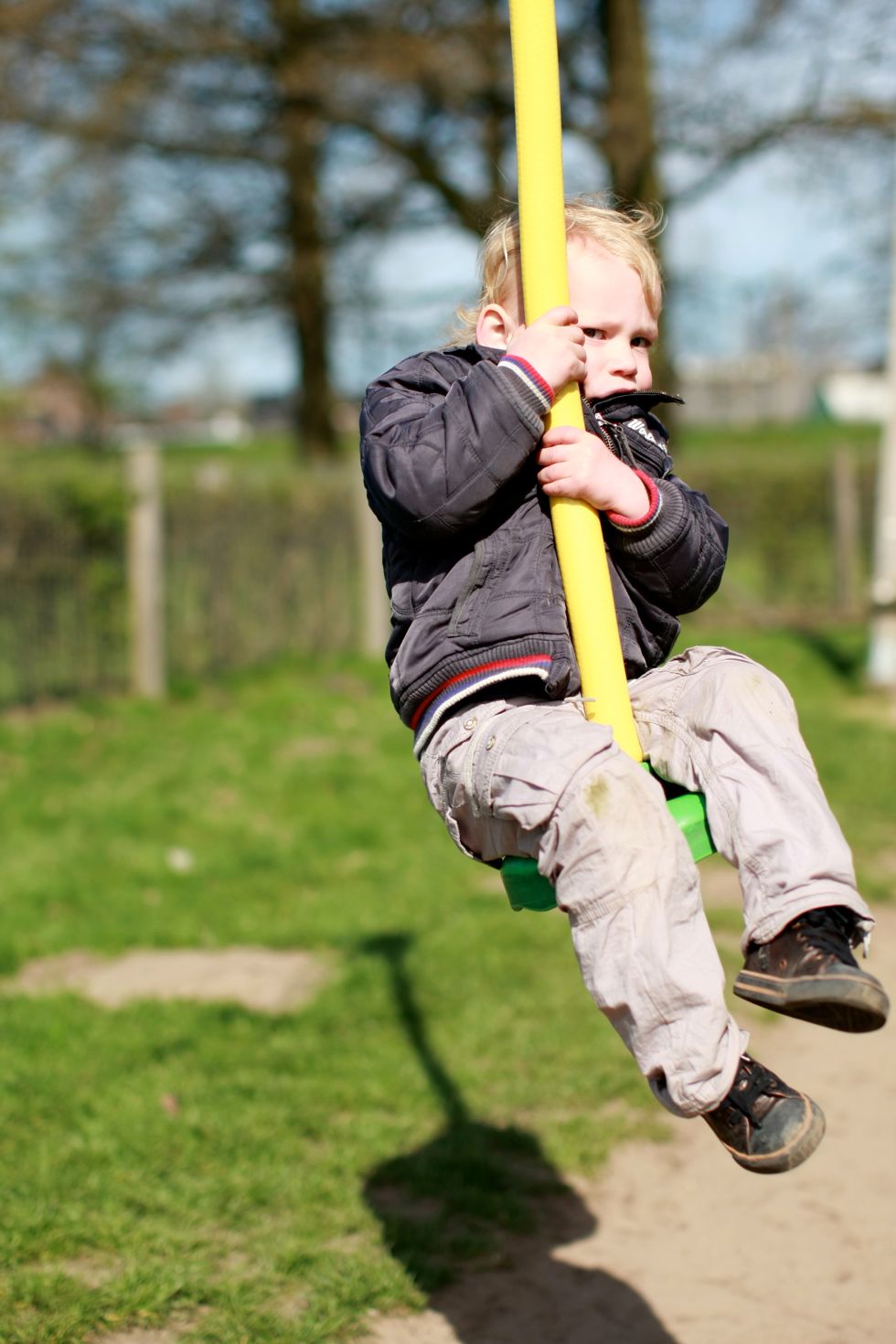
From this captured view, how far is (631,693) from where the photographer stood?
8.75ft

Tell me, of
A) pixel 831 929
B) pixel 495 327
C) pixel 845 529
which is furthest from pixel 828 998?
pixel 845 529

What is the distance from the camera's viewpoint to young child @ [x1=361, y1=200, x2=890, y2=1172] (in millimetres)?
2227

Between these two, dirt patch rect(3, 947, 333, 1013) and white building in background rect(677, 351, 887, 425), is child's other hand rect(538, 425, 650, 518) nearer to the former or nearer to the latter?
dirt patch rect(3, 947, 333, 1013)

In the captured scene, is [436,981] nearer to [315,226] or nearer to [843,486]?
[843,486]

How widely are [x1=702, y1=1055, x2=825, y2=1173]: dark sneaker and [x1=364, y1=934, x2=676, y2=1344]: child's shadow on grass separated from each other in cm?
148

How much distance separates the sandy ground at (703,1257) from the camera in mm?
3578

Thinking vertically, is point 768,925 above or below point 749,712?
below

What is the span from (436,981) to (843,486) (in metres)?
10.5

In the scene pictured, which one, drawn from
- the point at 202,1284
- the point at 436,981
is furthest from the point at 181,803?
the point at 202,1284

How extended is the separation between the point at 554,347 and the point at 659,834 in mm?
789

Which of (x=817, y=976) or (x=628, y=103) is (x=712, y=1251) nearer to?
(x=817, y=976)

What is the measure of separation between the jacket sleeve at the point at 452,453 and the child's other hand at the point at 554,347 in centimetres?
5

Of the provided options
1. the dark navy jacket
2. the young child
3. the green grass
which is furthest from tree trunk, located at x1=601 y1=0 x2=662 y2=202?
the dark navy jacket

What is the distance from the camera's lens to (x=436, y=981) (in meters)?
5.76
